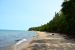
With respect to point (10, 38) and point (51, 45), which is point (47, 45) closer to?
point (51, 45)

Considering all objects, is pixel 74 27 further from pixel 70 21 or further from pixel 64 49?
pixel 64 49

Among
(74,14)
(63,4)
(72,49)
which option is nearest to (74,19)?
(74,14)

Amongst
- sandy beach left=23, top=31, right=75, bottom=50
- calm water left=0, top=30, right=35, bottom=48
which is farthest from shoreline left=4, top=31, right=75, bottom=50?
calm water left=0, top=30, right=35, bottom=48

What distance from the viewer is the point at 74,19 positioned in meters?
52.7

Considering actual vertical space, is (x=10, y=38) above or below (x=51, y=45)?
above

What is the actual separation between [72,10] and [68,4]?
218 centimetres

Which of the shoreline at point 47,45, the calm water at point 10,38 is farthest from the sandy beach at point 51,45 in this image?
the calm water at point 10,38

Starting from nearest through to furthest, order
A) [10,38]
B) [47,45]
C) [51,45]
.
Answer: [51,45] < [47,45] < [10,38]

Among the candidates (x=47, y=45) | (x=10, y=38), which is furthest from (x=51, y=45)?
(x=10, y=38)

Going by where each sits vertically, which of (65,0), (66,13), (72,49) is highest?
(65,0)

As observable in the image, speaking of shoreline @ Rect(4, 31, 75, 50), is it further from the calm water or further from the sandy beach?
the calm water

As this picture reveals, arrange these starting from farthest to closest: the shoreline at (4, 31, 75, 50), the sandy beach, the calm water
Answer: the calm water, the shoreline at (4, 31, 75, 50), the sandy beach

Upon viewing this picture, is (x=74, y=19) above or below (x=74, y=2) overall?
below

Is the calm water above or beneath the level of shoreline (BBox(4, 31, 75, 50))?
above
